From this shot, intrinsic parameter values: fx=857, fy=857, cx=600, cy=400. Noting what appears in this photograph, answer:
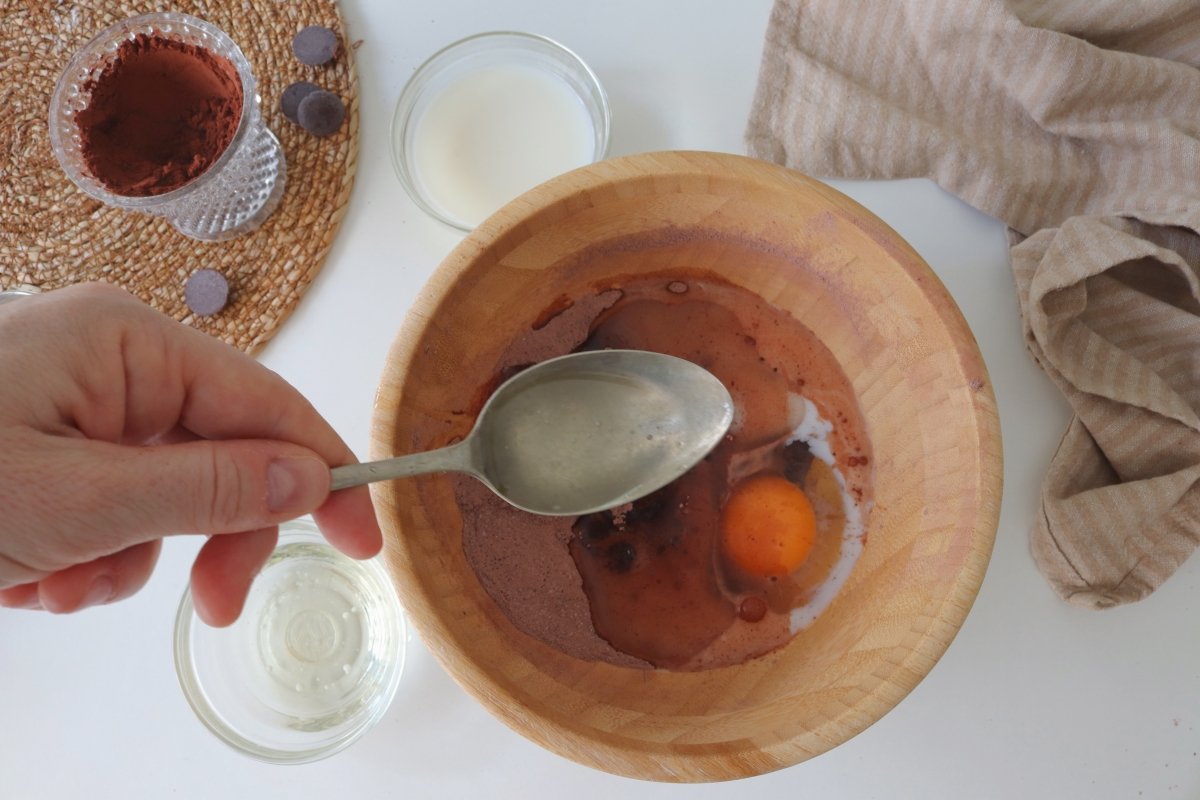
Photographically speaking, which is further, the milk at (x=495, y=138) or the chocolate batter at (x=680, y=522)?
the milk at (x=495, y=138)

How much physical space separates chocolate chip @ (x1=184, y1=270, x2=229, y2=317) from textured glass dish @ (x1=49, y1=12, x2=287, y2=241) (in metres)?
0.05

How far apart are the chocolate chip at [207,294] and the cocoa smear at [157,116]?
0.09 m

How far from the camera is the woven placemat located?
0.90m

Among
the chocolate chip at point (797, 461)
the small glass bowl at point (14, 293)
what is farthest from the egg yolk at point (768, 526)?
the small glass bowl at point (14, 293)

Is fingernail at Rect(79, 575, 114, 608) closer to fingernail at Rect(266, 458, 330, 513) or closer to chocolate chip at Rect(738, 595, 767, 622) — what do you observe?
fingernail at Rect(266, 458, 330, 513)

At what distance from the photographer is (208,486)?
1.94ft

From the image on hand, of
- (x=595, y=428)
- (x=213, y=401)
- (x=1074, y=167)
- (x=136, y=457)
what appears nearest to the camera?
(x=136, y=457)

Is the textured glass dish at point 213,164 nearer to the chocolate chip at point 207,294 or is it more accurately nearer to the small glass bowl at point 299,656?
the chocolate chip at point 207,294

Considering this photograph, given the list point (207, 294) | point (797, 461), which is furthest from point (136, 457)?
point (797, 461)

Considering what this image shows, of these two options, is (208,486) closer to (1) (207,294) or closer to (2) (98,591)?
(2) (98,591)

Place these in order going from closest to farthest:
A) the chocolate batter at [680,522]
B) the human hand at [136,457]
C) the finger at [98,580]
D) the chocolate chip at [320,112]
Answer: the human hand at [136,457]
the finger at [98,580]
the chocolate batter at [680,522]
the chocolate chip at [320,112]

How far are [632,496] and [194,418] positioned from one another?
373 millimetres

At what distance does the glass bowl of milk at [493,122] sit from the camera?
0.92 meters

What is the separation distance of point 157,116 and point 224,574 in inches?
19.5
